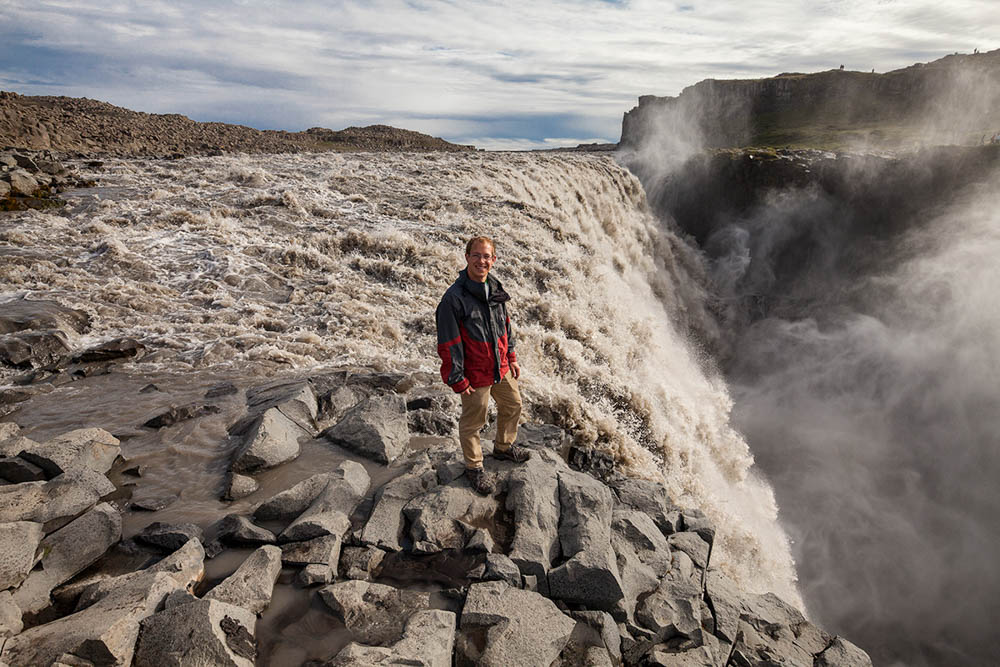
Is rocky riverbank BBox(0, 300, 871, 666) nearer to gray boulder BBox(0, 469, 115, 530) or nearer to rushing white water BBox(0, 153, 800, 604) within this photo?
gray boulder BBox(0, 469, 115, 530)

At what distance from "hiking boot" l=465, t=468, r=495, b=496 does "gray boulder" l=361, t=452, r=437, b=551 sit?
0.47 m

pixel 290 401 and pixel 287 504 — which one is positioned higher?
pixel 290 401

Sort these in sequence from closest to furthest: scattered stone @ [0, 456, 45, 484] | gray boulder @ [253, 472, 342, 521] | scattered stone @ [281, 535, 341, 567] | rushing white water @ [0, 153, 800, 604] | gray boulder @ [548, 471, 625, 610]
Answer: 1. scattered stone @ [281, 535, 341, 567]
2. gray boulder @ [548, 471, 625, 610]
3. gray boulder @ [253, 472, 342, 521]
4. scattered stone @ [0, 456, 45, 484]
5. rushing white water @ [0, 153, 800, 604]

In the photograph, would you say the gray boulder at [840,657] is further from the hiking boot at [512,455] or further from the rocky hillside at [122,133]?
the rocky hillside at [122,133]

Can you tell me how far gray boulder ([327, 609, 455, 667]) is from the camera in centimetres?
412

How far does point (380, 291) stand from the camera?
43.4ft

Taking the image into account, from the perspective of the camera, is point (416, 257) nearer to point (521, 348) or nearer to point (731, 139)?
point (521, 348)

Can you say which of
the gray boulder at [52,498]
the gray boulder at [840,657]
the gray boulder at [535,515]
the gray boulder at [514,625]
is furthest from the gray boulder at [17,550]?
the gray boulder at [840,657]

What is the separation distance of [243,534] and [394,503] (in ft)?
5.18

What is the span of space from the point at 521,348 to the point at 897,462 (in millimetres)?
17341

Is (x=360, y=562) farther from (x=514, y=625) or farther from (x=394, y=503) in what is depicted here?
(x=514, y=625)

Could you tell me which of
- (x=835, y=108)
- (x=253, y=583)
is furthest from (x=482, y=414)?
(x=835, y=108)

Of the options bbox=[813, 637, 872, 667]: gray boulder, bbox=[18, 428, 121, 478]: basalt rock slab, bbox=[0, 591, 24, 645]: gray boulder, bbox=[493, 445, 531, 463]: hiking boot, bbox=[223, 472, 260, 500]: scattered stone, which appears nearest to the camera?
bbox=[0, 591, 24, 645]: gray boulder

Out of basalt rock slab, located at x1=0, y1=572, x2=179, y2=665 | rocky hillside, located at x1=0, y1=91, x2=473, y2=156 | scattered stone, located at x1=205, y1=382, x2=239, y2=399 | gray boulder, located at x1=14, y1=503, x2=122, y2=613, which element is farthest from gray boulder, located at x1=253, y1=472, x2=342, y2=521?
rocky hillside, located at x1=0, y1=91, x2=473, y2=156
